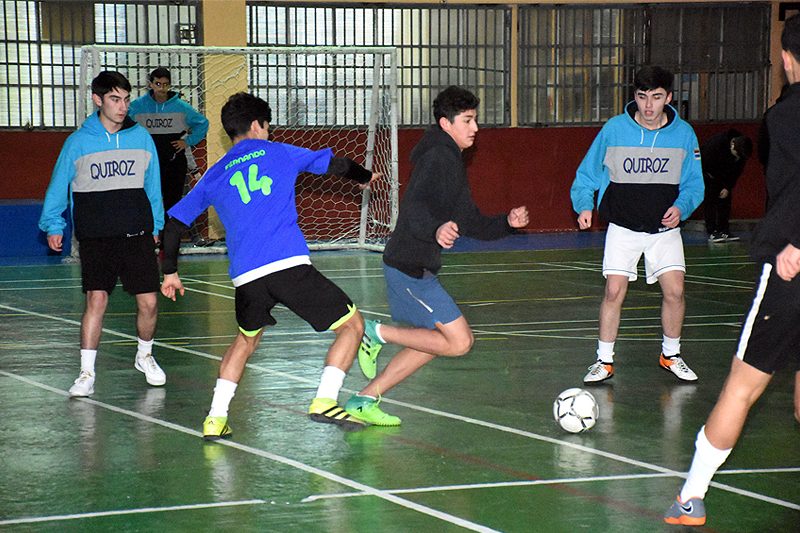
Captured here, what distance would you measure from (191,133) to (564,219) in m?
8.18

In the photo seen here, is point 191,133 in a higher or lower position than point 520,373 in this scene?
higher

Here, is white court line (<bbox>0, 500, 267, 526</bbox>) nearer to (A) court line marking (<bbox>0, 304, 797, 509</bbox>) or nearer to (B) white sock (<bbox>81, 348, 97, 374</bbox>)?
(A) court line marking (<bbox>0, 304, 797, 509</bbox>)

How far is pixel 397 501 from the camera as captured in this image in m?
6.26

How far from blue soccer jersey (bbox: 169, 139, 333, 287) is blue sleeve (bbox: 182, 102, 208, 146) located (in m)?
9.99

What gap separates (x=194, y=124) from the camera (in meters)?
17.5

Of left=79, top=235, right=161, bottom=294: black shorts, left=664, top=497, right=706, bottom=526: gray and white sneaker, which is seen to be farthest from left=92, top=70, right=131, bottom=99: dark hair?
left=664, top=497, right=706, bottom=526: gray and white sneaker

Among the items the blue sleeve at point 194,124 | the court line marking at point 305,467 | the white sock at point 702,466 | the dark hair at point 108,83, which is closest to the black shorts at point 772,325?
the white sock at point 702,466

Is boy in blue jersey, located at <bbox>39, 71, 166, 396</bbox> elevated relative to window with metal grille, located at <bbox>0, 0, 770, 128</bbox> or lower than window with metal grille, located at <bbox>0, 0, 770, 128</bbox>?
lower

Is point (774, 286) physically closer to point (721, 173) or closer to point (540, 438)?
point (540, 438)

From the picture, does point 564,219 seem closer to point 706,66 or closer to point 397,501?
point 706,66

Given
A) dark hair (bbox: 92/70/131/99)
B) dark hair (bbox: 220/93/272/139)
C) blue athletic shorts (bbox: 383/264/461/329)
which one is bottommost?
blue athletic shorts (bbox: 383/264/461/329)

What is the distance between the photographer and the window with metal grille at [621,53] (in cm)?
2266

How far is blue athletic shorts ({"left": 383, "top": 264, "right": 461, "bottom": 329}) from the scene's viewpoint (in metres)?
7.74

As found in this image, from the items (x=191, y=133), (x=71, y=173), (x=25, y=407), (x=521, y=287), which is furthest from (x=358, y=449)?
(x=191, y=133)
